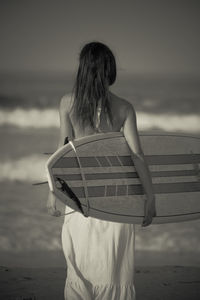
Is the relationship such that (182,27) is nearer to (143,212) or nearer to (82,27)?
(82,27)

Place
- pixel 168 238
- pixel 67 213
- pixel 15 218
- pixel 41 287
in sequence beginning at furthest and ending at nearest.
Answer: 1. pixel 15 218
2. pixel 168 238
3. pixel 41 287
4. pixel 67 213

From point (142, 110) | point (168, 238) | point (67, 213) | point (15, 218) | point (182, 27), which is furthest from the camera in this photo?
point (142, 110)

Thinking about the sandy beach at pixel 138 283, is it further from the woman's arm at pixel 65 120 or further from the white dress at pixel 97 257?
the woman's arm at pixel 65 120

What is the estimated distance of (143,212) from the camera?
212 centimetres

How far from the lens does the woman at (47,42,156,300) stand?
1884mm

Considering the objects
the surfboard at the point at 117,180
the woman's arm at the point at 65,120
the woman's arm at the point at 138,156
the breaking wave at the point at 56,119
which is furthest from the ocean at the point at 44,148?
the woman's arm at the point at 65,120

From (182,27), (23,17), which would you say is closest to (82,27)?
(23,17)

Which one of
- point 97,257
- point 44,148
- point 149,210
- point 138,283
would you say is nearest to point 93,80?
point 149,210

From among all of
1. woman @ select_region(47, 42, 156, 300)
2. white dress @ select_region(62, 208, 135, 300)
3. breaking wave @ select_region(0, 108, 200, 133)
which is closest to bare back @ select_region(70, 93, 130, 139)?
woman @ select_region(47, 42, 156, 300)

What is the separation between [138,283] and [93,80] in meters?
1.59

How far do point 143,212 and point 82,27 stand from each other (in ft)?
13.6

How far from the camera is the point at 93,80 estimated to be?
188cm

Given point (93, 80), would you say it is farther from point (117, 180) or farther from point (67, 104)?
point (117, 180)

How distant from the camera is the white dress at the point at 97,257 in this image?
1985mm
